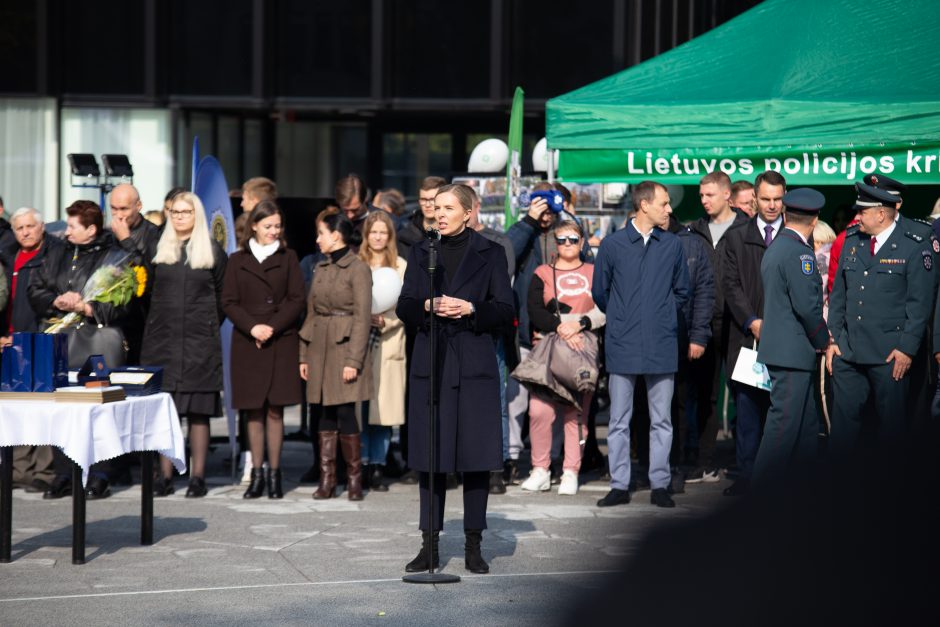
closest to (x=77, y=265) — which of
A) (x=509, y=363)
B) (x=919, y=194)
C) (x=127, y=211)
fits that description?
(x=127, y=211)

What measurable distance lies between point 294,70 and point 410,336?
33.4ft

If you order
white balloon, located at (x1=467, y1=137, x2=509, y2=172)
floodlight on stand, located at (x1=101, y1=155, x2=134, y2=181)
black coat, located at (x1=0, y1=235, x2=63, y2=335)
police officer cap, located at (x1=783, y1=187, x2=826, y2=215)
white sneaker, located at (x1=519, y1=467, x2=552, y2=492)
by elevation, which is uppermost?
white balloon, located at (x1=467, y1=137, x2=509, y2=172)

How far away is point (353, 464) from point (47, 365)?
2.75 metres

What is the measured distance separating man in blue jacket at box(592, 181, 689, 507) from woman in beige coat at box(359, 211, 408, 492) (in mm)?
1525

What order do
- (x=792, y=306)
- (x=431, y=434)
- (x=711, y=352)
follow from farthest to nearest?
(x=711, y=352), (x=792, y=306), (x=431, y=434)

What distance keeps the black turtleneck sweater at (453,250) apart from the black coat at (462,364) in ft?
0.09

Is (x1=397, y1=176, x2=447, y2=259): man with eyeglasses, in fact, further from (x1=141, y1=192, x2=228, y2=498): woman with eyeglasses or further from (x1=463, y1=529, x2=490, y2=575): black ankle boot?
(x1=463, y1=529, x2=490, y2=575): black ankle boot

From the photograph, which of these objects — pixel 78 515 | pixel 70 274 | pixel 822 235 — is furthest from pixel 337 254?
pixel 822 235

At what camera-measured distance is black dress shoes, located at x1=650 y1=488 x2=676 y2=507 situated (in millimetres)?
9734

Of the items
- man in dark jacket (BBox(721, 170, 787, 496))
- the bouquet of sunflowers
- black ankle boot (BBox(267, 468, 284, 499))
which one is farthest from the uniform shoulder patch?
the bouquet of sunflowers

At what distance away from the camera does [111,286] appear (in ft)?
31.8

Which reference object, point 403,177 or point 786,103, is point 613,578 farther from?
point 403,177

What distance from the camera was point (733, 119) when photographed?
10.4 metres

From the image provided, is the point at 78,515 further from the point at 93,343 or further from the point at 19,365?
the point at 93,343
